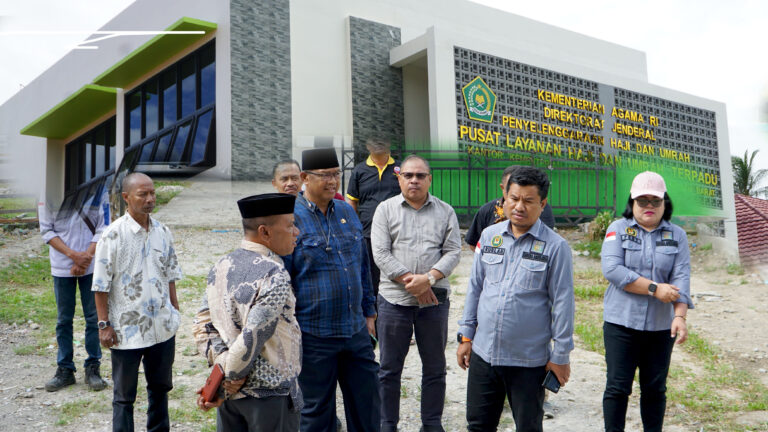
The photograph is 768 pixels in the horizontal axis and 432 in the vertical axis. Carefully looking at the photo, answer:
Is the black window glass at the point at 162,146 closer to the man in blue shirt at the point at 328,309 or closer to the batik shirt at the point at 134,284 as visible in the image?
the batik shirt at the point at 134,284

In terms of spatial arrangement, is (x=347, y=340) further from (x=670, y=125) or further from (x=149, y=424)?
(x=670, y=125)

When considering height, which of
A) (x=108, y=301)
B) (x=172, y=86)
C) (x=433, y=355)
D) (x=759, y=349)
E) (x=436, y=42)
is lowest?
(x=759, y=349)

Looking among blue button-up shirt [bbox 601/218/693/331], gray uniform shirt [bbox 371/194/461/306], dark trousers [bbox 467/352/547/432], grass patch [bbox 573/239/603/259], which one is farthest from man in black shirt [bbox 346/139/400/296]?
grass patch [bbox 573/239/603/259]

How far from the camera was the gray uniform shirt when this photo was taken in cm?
320

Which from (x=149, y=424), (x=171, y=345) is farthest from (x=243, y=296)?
(x=149, y=424)

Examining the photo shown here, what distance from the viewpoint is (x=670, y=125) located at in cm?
1669

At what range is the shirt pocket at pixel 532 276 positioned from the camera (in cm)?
239

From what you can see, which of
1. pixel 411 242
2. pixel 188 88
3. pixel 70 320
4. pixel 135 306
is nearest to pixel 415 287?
pixel 411 242

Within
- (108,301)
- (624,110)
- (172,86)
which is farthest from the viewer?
(624,110)

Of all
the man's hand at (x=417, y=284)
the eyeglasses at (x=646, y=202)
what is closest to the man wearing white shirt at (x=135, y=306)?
the man's hand at (x=417, y=284)

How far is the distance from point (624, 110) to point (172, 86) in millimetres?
11766

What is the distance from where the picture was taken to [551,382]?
2.30 meters

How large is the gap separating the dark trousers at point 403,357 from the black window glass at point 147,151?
29.4 feet

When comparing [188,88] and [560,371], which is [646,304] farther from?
[188,88]
